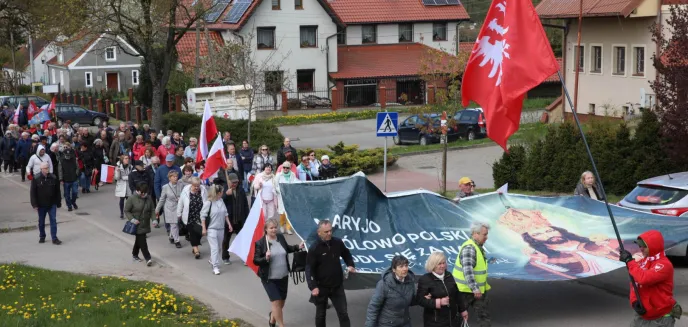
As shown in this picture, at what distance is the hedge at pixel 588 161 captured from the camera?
21.5m

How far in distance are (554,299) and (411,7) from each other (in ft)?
164

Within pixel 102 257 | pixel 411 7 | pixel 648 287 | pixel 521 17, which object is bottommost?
pixel 102 257

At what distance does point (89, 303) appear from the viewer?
1215 centimetres

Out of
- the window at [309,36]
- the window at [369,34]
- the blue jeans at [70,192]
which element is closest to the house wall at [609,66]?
the blue jeans at [70,192]

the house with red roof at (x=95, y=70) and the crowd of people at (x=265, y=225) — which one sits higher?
the house with red roof at (x=95, y=70)

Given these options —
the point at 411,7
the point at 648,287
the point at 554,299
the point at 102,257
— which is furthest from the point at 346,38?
the point at 648,287

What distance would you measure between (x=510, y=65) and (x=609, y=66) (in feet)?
88.2

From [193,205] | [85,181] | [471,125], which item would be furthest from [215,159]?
[471,125]

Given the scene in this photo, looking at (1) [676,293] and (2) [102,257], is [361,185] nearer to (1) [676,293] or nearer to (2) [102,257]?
(1) [676,293]

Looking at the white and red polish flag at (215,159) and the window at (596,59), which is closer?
the white and red polish flag at (215,159)

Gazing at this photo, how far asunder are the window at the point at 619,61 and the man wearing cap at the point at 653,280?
28.0 metres

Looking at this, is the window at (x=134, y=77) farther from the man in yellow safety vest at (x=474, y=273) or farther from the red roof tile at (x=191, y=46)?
the man in yellow safety vest at (x=474, y=273)

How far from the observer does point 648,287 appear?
898 cm

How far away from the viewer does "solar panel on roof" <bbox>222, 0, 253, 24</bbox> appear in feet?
177
